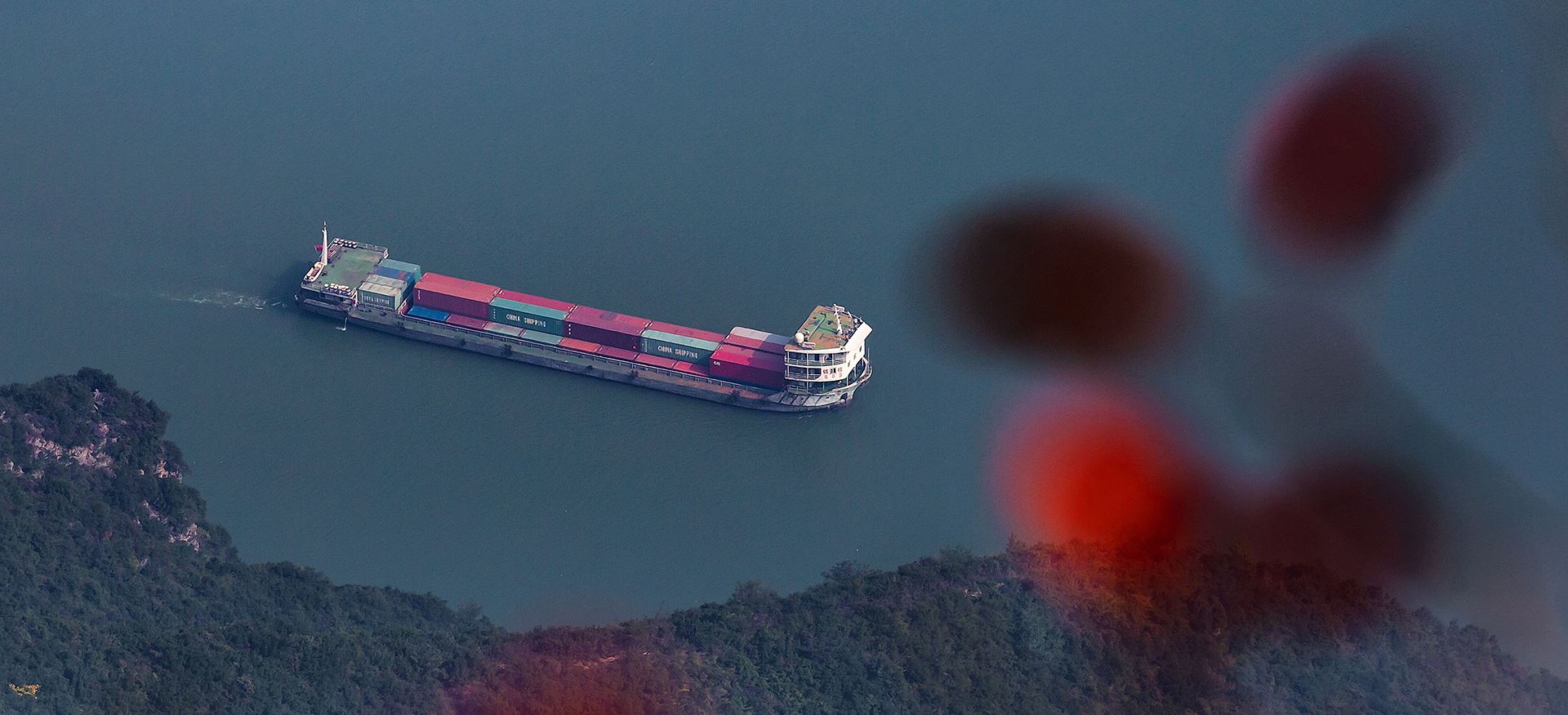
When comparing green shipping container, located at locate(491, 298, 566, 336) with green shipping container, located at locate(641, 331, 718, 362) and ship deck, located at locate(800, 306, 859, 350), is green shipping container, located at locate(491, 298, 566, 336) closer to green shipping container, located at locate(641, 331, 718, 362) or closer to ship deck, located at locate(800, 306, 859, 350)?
green shipping container, located at locate(641, 331, 718, 362)

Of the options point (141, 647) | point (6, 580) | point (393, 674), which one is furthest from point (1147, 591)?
point (6, 580)

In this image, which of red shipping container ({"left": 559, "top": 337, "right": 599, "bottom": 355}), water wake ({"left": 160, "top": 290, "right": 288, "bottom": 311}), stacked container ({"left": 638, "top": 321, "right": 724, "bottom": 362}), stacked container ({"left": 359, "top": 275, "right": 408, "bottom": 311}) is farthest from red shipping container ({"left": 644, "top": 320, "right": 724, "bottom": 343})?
water wake ({"left": 160, "top": 290, "right": 288, "bottom": 311})

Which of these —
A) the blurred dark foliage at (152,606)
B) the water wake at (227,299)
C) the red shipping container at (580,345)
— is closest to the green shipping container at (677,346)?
the red shipping container at (580,345)

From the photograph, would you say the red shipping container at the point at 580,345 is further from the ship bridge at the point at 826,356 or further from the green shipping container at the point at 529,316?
the ship bridge at the point at 826,356

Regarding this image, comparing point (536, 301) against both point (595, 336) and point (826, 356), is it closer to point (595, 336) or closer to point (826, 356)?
point (595, 336)

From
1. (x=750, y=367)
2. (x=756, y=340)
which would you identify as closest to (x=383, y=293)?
(x=756, y=340)

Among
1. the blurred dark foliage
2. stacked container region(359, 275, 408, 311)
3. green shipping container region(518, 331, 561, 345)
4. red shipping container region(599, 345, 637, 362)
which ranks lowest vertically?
the blurred dark foliage
